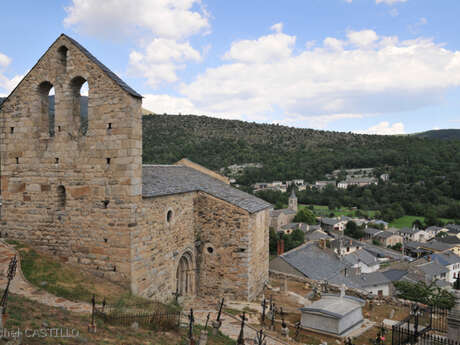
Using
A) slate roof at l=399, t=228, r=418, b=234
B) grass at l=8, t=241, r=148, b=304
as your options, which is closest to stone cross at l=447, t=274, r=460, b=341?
grass at l=8, t=241, r=148, b=304

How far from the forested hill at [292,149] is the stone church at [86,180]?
6345 centimetres

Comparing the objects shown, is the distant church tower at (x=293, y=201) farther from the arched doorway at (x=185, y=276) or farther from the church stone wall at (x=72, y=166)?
the church stone wall at (x=72, y=166)

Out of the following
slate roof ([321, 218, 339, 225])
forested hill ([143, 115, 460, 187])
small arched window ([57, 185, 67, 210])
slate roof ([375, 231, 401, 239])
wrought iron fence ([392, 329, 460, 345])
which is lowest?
slate roof ([375, 231, 401, 239])

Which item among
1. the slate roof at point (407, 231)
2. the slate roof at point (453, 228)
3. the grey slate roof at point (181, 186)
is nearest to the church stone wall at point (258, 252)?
the grey slate roof at point (181, 186)

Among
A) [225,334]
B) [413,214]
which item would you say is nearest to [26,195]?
[225,334]

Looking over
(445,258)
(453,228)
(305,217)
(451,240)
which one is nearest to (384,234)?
(451,240)

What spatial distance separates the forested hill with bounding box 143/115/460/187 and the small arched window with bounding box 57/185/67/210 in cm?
6403

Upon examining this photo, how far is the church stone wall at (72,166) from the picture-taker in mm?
11031

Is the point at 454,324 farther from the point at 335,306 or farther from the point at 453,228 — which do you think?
the point at 453,228

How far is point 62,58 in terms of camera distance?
39.0 feet

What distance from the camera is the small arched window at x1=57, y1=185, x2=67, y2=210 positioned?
39.2ft

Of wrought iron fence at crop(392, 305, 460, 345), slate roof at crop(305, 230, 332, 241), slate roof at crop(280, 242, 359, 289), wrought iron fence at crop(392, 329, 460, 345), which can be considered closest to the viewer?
wrought iron fence at crop(392, 329, 460, 345)

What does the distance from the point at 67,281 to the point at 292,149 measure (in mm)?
99816

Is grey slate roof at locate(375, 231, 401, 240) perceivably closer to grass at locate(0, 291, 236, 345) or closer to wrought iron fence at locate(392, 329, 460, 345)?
wrought iron fence at locate(392, 329, 460, 345)
